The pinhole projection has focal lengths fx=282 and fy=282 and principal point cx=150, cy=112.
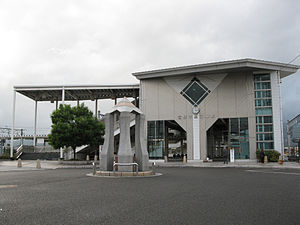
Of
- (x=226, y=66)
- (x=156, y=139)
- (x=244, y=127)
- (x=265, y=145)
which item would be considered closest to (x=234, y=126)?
(x=244, y=127)

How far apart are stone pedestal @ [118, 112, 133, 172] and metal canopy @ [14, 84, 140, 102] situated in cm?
2139

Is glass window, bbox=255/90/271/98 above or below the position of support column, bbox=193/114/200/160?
above

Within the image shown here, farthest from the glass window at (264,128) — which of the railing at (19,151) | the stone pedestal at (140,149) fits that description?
the railing at (19,151)

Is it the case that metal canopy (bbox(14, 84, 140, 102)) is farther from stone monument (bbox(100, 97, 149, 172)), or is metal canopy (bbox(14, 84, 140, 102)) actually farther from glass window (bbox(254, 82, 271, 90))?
stone monument (bbox(100, 97, 149, 172))

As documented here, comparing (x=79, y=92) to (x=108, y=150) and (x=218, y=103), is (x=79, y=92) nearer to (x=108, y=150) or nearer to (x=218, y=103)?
(x=218, y=103)

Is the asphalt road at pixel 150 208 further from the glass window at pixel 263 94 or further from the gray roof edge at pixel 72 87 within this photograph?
the gray roof edge at pixel 72 87

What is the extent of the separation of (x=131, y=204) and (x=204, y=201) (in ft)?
6.59

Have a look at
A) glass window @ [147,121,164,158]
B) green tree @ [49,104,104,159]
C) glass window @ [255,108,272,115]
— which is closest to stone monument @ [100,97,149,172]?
green tree @ [49,104,104,159]

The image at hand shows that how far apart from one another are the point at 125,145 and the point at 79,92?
2949cm

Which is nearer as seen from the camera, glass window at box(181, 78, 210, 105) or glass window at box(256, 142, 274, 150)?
glass window at box(256, 142, 274, 150)

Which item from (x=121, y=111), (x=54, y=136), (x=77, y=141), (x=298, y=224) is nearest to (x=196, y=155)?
(x=77, y=141)

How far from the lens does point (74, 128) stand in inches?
1189

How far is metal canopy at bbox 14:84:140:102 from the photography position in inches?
1553

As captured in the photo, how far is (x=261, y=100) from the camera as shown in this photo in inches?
1294
